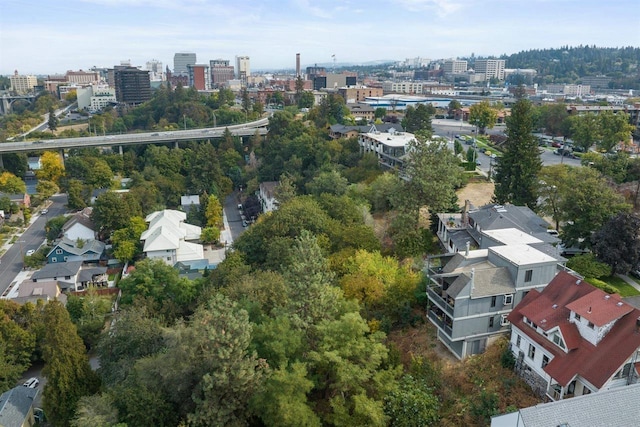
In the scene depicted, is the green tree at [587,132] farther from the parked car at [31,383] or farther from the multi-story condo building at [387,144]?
the parked car at [31,383]

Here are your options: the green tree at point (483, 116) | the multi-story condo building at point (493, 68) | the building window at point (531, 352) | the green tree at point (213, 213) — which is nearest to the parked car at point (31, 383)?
the green tree at point (213, 213)

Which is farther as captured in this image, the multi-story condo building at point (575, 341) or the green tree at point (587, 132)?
the green tree at point (587, 132)

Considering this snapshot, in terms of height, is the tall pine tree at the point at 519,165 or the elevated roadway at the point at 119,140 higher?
the tall pine tree at the point at 519,165

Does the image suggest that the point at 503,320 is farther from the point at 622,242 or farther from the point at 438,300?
the point at 622,242

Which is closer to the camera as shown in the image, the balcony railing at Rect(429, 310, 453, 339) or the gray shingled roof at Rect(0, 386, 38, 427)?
the balcony railing at Rect(429, 310, 453, 339)

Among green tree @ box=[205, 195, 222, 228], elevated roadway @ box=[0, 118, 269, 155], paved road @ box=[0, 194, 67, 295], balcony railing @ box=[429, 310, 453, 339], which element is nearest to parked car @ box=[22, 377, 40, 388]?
paved road @ box=[0, 194, 67, 295]

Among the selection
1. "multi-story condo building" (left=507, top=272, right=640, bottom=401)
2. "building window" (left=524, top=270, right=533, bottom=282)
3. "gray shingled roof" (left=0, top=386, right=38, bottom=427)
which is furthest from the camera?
"gray shingled roof" (left=0, top=386, right=38, bottom=427)

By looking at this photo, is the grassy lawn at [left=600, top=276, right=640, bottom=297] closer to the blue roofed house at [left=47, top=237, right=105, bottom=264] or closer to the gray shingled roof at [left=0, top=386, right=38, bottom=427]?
the gray shingled roof at [left=0, top=386, right=38, bottom=427]

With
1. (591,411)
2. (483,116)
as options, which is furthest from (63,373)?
(483,116)
